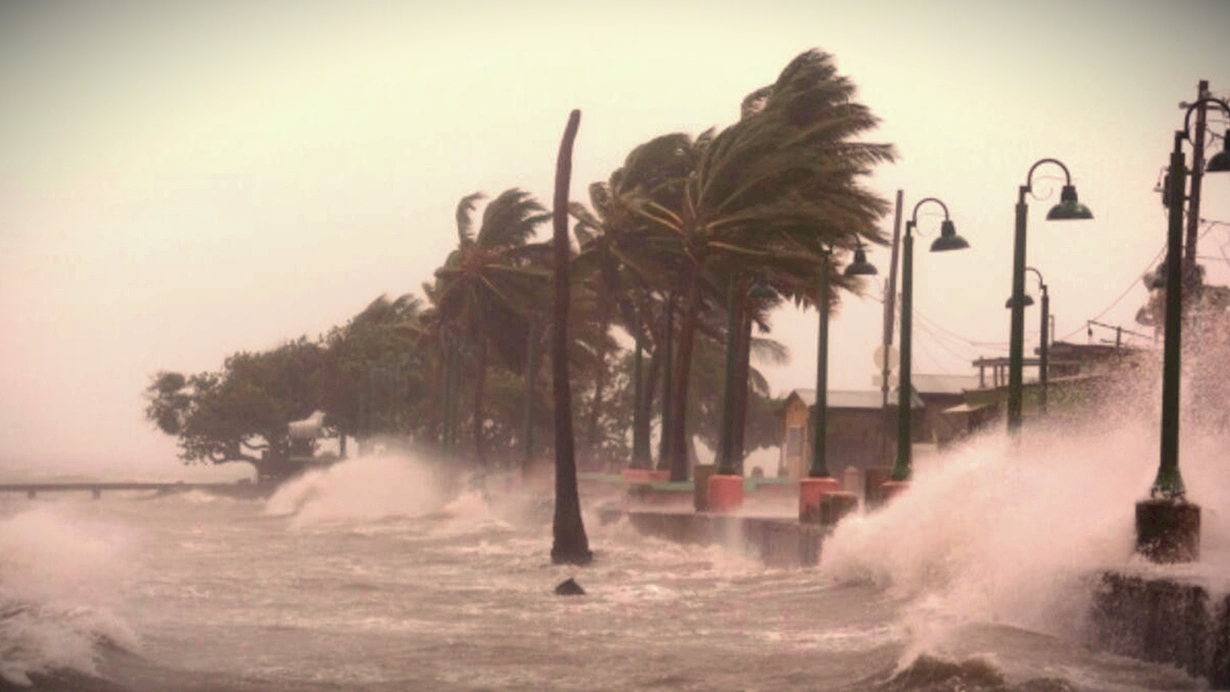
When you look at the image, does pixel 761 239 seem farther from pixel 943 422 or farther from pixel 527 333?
pixel 527 333

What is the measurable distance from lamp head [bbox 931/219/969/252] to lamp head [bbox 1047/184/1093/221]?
3896mm

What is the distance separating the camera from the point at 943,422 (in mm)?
62438

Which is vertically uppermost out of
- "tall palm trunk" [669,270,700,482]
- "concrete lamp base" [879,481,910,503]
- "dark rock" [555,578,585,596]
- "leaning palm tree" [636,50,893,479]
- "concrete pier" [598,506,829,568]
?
"leaning palm tree" [636,50,893,479]

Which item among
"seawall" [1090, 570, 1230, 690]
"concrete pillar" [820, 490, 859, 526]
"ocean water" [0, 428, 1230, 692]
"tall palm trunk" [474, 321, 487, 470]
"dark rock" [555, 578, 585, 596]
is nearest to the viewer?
"seawall" [1090, 570, 1230, 690]

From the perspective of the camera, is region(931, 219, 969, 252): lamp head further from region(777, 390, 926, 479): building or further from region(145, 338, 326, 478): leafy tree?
region(145, 338, 326, 478): leafy tree

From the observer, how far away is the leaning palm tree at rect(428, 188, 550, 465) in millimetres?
70938

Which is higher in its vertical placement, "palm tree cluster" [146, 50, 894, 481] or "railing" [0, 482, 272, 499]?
"palm tree cluster" [146, 50, 894, 481]

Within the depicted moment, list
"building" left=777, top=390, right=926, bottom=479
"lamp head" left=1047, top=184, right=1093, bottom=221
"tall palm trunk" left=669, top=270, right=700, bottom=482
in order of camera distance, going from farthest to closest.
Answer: "building" left=777, top=390, right=926, bottom=479
"tall palm trunk" left=669, top=270, right=700, bottom=482
"lamp head" left=1047, top=184, right=1093, bottom=221

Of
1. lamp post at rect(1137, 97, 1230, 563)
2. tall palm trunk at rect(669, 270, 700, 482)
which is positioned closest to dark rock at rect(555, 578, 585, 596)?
lamp post at rect(1137, 97, 1230, 563)

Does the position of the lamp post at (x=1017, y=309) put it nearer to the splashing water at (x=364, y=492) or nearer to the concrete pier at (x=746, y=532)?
the concrete pier at (x=746, y=532)

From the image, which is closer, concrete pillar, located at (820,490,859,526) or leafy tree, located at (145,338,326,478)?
concrete pillar, located at (820,490,859,526)

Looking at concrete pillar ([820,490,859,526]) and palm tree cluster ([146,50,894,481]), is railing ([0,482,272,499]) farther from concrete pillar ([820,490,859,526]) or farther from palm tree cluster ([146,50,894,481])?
concrete pillar ([820,490,859,526])

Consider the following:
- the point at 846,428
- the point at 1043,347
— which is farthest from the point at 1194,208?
the point at 846,428

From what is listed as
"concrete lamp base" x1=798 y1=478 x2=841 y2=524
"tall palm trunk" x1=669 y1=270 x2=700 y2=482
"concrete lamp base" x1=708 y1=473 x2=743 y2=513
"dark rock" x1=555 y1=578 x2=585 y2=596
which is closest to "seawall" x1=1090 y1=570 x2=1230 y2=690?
"dark rock" x1=555 y1=578 x2=585 y2=596
